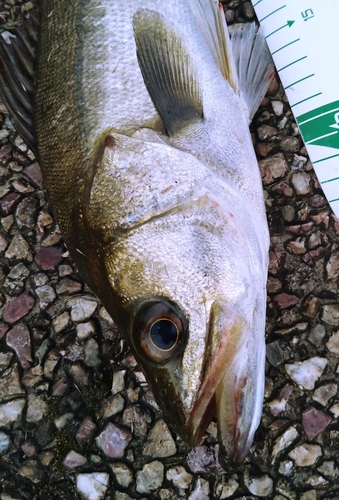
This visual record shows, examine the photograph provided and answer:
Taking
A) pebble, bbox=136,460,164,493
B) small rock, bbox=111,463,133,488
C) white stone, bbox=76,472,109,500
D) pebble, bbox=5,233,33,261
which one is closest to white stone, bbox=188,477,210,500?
pebble, bbox=136,460,164,493

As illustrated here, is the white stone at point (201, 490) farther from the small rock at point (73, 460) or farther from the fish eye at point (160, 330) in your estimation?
the fish eye at point (160, 330)

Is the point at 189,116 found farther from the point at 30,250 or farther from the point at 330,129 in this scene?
the point at 30,250

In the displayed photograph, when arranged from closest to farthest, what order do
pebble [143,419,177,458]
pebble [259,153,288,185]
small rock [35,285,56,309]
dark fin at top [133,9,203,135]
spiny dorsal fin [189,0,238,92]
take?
dark fin at top [133,9,203,135]
spiny dorsal fin [189,0,238,92]
pebble [143,419,177,458]
pebble [259,153,288,185]
small rock [35,285,56,309]

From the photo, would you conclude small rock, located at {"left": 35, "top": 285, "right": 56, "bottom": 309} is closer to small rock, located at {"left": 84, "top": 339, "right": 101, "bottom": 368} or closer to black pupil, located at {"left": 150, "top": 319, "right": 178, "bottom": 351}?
small rock, located at {"left": 84, "top": 339, "right": 101, "bottom": 368}

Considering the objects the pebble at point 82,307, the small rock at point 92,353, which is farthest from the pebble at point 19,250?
the small rock at point 92,353

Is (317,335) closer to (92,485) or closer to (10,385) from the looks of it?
(92,485)

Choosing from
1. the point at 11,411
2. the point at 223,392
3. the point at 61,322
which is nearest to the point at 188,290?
the point at 223,392

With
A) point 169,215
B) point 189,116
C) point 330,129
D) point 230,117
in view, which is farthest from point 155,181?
point 330,129
